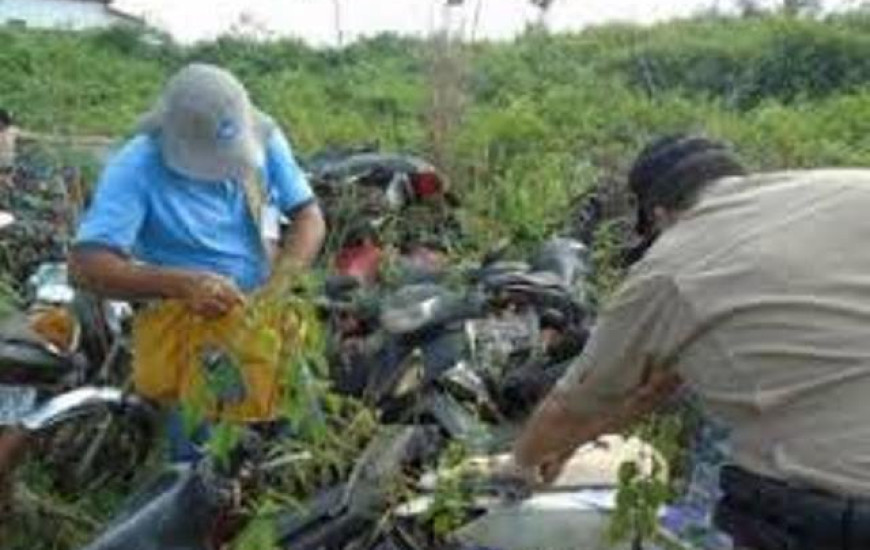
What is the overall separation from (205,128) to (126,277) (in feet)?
1.68

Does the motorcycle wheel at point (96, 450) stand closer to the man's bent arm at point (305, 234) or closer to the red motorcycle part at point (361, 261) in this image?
the man's bent arm at point (305, 234)

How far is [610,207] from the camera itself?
27.0 ft

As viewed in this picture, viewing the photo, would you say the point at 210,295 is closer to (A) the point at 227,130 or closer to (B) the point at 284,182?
(A) the point at 227,130

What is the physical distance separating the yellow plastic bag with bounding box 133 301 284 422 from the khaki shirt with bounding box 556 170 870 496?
1.18m

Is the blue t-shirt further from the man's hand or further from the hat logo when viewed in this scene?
the man's hand

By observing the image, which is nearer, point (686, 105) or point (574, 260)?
point (574, 260)

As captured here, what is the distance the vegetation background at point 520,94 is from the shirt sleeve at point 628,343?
305cm

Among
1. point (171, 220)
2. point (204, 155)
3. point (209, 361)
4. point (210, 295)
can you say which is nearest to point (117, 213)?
point (171, 220)

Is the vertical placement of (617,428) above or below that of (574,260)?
above

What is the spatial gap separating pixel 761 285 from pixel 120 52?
91.4ft

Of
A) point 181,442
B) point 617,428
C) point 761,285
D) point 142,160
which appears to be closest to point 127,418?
point 181,442

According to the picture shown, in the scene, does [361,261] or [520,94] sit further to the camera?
[520,94]

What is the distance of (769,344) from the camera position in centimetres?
307

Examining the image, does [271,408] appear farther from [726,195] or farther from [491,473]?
[726,195]
